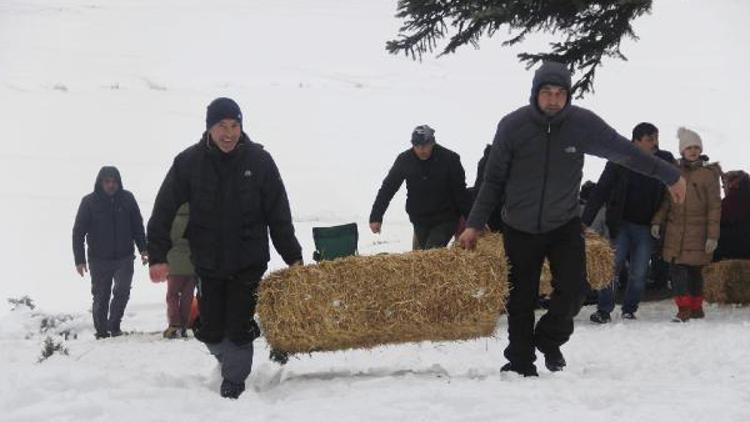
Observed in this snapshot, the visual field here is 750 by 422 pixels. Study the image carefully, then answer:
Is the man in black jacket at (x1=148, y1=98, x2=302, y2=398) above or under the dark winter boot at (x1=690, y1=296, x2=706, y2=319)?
above

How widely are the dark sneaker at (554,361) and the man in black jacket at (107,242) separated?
18.7ft

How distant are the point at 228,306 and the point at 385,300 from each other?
113 centimetres

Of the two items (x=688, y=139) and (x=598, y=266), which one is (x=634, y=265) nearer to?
(x=598, y=266)

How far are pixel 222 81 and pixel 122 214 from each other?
94.3 ft

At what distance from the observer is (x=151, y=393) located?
5.37 metres

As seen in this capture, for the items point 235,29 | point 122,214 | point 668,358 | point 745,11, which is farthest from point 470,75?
point 668,358

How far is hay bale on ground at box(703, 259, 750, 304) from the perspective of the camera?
920 cm

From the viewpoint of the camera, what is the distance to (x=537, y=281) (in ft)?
20.0

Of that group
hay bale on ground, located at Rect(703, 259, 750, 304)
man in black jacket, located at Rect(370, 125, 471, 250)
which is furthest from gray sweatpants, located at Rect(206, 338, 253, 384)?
hay bale on ground, located at Rect(703, 259, 750, 304)

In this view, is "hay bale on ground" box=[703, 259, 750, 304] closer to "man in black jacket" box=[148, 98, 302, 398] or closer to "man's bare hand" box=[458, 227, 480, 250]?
"man's bare hand" box=[458, 227, 480, 250]

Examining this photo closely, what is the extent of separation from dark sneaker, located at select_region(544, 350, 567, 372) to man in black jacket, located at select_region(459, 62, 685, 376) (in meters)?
0.08

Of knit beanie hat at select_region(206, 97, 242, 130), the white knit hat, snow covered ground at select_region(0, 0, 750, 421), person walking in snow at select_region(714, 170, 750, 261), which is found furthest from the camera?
person walking in snow at select_region(714, 170, 750, 261)

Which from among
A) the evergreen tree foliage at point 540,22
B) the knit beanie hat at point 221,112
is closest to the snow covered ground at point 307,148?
the knit beanie hat at point 221,112

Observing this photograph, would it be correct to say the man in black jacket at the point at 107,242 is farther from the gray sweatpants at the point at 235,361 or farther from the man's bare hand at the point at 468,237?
the man's bare hand at the point at 468,237
